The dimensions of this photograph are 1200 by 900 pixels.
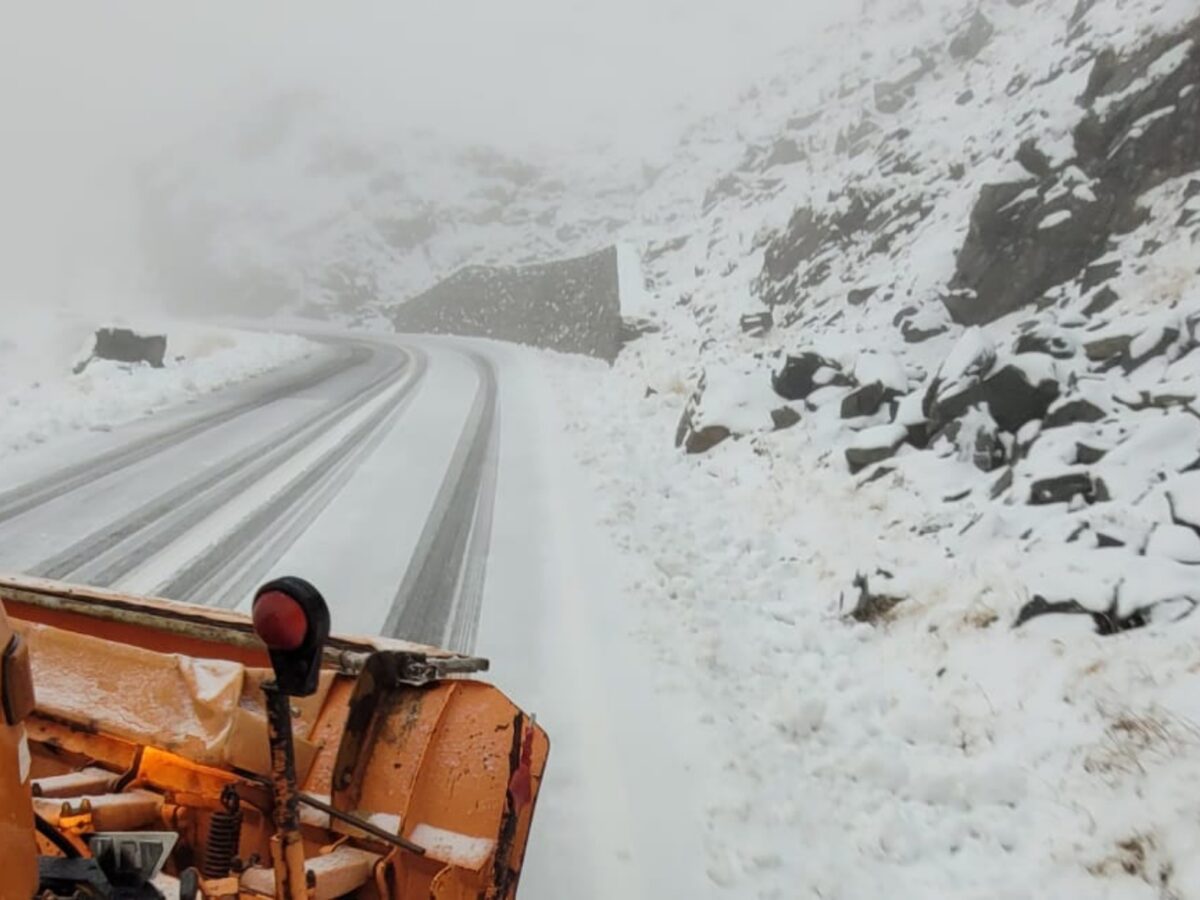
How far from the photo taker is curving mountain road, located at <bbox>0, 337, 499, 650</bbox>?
5.32 metres

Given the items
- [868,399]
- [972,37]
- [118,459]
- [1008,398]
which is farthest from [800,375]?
[972,37]

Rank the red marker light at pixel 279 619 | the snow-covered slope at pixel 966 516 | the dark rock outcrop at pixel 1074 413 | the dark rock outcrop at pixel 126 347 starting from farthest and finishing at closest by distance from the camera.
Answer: the dark rock outcrop at pixel 126 347 < the dark rock outcrop at pixel 1074 413 < the snow-covered slope at pixel 966 516 < the red marker light at pixel 279 619

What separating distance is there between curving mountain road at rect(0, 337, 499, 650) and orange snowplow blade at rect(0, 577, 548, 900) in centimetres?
236

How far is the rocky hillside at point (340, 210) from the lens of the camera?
4550 cm

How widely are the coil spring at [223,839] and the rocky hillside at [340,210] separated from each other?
41122 millimetres

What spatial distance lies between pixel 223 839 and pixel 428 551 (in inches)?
169

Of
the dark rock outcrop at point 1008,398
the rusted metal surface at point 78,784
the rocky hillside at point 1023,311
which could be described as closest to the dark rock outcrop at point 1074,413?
the rocky hillside at point 1023,311

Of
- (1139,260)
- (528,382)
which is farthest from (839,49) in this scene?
(1139,260)

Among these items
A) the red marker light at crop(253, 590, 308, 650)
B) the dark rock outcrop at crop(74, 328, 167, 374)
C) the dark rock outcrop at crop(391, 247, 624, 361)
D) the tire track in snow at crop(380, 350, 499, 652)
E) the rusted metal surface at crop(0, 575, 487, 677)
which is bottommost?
the tire track in snow at crop(380, 350, 499, 652)

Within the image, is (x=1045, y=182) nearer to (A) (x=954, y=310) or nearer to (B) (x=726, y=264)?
(A) (x=954, y=310)

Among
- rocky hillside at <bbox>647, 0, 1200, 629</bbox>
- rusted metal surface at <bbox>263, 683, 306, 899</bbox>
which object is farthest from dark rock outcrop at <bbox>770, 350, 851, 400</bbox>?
rusted metal surface at <bbox>263, 683, 306, 899</bbox>

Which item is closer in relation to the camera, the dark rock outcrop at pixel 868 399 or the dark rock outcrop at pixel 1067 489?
the dark rock outcrop at pixel 1067 489

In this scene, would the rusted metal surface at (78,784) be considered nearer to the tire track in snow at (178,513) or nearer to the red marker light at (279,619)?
the red marker light at (279,619)

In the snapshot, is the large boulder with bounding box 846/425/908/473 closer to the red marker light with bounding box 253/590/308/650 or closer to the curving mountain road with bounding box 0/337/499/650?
the curving mountain road with bounding box 0/337/499/650
